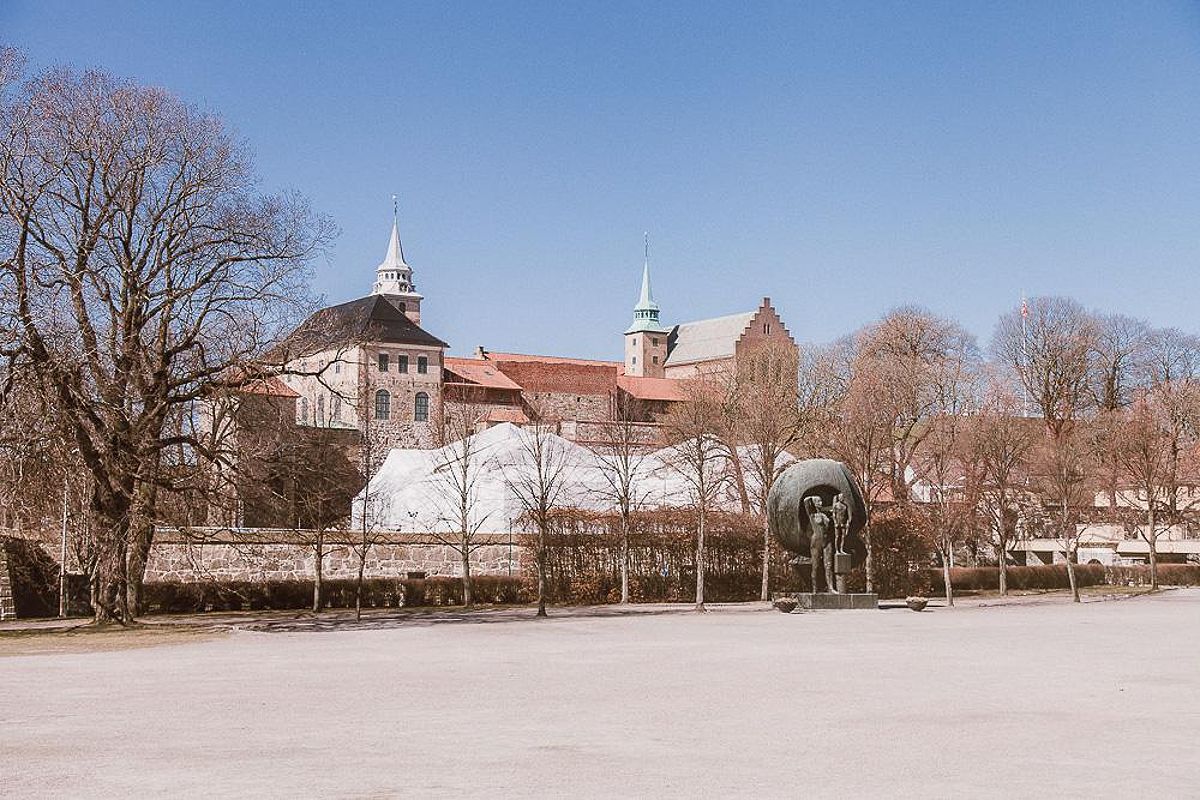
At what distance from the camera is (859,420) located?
55.1 meters

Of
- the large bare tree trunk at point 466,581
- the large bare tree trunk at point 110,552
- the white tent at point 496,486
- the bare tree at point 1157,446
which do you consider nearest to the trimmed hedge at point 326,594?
the large bare tree trunk at point 466,581

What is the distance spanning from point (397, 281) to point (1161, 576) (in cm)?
11699

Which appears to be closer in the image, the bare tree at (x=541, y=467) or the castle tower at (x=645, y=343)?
the bare tree at (x=541, y=467)

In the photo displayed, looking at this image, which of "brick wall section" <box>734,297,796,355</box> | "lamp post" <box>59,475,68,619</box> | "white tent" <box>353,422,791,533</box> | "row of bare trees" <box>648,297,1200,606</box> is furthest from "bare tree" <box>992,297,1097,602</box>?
"brick wall section" <box>734,297,796,355</box>

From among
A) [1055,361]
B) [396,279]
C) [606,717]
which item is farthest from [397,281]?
[606,717]

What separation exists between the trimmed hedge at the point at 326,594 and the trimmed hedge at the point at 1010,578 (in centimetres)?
1726

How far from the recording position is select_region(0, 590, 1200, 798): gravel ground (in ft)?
32.3

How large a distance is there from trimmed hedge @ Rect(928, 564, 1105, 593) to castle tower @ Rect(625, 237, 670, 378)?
367ft

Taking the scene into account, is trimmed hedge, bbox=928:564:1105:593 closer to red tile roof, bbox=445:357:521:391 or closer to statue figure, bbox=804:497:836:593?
statue figure, bbox=804:497:836:593

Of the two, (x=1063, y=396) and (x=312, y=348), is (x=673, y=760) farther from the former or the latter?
(x=1063, y=396)

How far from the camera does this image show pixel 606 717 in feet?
44.2

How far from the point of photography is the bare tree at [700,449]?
130 feet

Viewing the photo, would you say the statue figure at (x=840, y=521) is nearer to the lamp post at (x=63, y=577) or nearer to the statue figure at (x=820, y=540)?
the statue figure at (x=820, y=540)

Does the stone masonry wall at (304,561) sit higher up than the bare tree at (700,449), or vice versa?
the bare tree at (700,449)
